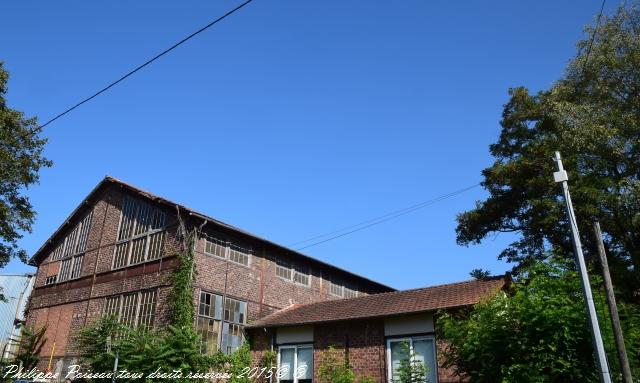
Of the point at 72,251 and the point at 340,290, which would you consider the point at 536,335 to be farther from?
the point at 72,251

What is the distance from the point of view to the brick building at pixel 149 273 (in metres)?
20.8

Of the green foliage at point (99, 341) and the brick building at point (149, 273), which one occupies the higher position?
the brick building at point (149, 273)

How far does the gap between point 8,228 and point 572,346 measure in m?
21.1

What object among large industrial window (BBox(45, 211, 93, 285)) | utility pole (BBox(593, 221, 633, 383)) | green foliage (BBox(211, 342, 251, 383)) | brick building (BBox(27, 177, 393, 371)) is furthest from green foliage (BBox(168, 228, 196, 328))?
utility pole (BBox(593, 221, 633, 383))

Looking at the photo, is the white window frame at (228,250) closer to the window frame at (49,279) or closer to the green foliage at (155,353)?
the green foliage at (155,353)

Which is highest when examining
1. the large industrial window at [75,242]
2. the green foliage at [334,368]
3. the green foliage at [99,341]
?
the large industrial window at [75,242]

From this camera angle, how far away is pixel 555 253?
12602 mm

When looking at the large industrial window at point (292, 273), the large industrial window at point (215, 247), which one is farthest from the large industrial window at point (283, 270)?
the large industrial window at point (215, 247)

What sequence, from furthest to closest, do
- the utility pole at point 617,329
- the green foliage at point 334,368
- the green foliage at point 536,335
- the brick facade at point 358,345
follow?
the brick facade at point 358,345 → the green foliage at point 334,368 → the green foliage at point 536,335 → the utility pole at point 617,329

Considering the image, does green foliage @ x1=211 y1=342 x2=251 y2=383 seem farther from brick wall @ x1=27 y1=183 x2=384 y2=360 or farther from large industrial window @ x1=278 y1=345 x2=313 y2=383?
brick wall @ x1=27 y1=183 x2=384 y2=360

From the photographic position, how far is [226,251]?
21859 mm

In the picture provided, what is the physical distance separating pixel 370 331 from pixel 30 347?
665 inches

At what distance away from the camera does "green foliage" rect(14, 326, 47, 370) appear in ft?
78.7

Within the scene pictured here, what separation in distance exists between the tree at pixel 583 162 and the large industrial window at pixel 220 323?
974 centimetres
